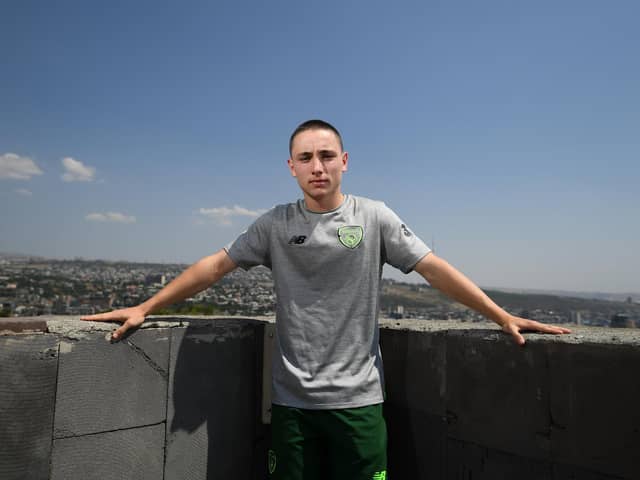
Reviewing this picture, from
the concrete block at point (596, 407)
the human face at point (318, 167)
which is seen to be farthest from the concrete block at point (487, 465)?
the human face at point (318, 167)

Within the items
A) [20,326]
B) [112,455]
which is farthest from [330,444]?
[20,326]

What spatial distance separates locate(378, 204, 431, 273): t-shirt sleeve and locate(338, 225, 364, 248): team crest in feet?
0.43

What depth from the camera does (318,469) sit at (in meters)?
1.92

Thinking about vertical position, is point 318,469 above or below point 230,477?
above

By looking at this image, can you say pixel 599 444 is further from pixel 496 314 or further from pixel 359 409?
pixel 359 409

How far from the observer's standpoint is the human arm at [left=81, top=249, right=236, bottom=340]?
203 centimetres

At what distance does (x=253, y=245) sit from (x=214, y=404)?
950 millimetres

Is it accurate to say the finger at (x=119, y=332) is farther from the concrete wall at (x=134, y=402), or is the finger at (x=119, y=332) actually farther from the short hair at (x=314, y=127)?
the short hair at (x=314, y=127)

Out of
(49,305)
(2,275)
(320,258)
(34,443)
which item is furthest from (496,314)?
(2,275)

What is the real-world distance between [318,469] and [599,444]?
3.94ft

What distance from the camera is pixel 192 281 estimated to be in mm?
2086

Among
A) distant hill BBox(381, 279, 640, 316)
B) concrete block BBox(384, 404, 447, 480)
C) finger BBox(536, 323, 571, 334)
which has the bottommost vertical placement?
distant hill BBox(381, 279, 640, 316)

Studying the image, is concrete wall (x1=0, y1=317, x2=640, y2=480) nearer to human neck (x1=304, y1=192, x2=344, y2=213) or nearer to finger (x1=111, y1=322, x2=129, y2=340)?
finger (x1=111, y1=322, x2=129, y2=340)

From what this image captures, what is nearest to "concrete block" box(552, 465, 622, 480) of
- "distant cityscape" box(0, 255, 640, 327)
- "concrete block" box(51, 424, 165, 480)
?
"concrete block" box(51, 424, 165, 480)
